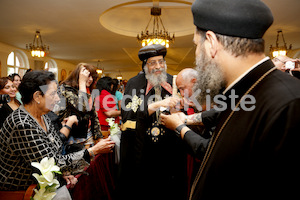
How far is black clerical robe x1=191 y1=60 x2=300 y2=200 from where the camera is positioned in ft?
2.46

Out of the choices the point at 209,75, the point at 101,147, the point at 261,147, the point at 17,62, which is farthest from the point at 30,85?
the point at 17,62

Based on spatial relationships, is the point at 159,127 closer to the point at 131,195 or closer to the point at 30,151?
the point at 131,195

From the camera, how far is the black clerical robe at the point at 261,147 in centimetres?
75

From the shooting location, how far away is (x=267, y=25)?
0.99 metres

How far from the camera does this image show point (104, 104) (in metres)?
4.84

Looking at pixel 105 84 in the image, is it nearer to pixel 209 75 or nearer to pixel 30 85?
pixel 30 85

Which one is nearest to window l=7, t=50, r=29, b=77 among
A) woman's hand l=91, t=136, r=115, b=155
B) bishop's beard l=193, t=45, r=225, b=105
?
woman's hand l=91, t=136, r=115, b=155

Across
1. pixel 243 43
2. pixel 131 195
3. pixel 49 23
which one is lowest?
pixel 131 195

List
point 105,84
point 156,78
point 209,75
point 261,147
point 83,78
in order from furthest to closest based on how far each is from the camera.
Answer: point 105,84 < point 83,78 < point 156,78 < point 209,75 < point 261,147

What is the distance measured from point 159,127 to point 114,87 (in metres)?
3.15

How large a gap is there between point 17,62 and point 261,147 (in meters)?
16.5

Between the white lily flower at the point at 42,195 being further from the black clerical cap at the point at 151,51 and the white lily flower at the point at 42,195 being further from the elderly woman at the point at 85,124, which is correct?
the black clerical cap at the point at 151,51

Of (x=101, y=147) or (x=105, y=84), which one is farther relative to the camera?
(x=105, y=84)

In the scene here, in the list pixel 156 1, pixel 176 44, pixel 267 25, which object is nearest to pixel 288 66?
pixel 267 25
